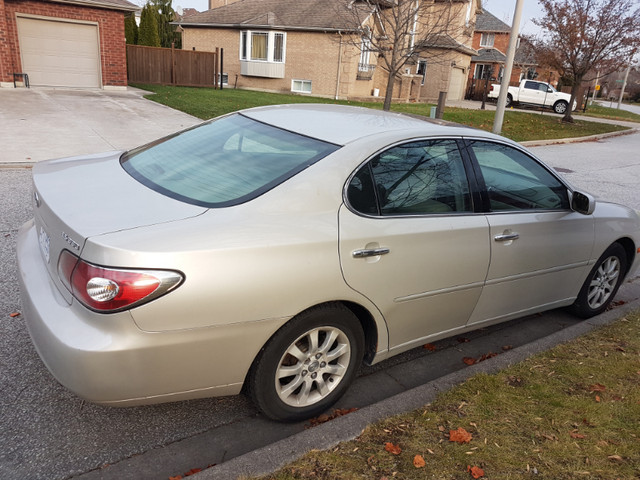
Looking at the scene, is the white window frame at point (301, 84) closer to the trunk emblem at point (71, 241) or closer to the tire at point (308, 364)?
the tire at point (308, 364)

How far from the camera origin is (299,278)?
2607 mm

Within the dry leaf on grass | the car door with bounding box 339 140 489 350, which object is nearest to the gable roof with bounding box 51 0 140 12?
the car door with bounding box 339 140 489 350

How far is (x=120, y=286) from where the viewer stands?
226 centimetres

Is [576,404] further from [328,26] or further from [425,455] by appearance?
[328,26]

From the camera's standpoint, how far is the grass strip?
2529mm

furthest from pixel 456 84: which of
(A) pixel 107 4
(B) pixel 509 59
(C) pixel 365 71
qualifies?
(A) pixel 107 4

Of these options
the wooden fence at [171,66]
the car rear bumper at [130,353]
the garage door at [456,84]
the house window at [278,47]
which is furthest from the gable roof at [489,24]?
the car rear bumper at [130,353]

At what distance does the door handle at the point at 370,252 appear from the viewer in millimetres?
2809

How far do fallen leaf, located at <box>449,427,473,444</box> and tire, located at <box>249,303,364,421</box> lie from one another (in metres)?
0.63

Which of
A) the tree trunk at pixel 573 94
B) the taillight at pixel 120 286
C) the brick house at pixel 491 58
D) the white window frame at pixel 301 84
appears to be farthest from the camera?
the brick house at pixel 491 58

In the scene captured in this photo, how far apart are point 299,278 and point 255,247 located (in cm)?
27

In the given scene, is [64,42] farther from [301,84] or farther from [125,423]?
[125,423]

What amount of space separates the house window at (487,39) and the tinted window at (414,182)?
50384 millimetres

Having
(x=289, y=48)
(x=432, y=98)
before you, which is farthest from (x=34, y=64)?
(x=432, y=98)
